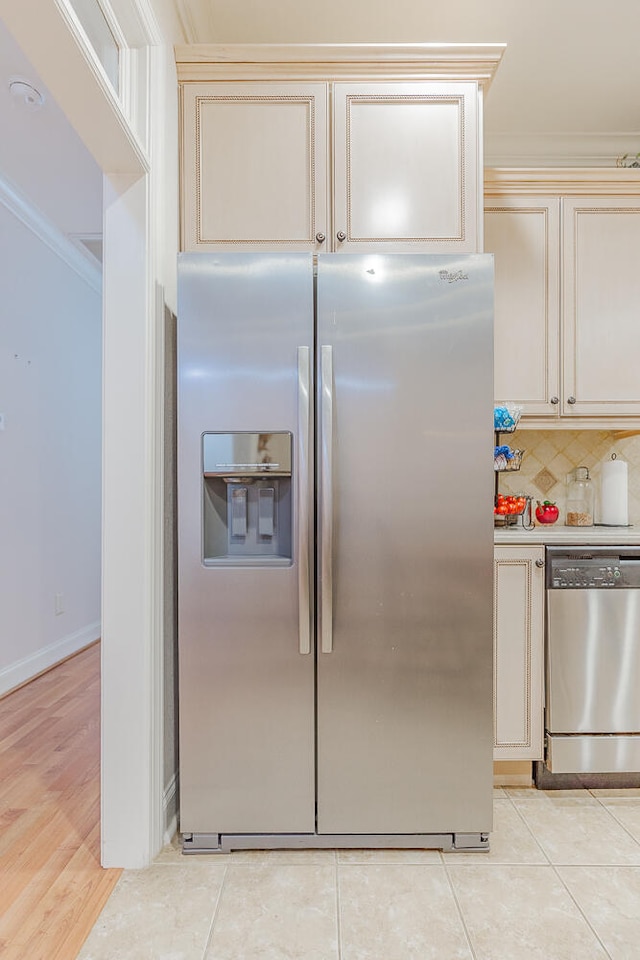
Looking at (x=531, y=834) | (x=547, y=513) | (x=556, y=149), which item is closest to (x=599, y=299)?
(x=547, y=513)

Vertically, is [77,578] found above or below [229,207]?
below

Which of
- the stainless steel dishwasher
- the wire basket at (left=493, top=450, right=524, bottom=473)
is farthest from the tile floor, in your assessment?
the wire basket at (left=493, top=450, right=524, bottom=473)

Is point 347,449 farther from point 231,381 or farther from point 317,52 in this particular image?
point 317,52

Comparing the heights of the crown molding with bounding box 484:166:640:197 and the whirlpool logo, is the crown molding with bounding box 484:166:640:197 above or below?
above

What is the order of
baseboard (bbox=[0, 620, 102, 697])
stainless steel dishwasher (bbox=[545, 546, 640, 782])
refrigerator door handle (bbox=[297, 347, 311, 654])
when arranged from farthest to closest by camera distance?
baseboard (bbox=[0, 620, 102, 697]) < stainless steel dishwasher (bbox=[545, 546, 640, 782]) < refrigerator door handle (bbox=[297, 347, 311, 654])

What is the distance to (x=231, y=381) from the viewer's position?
68.8 inches

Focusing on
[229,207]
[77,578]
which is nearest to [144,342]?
[229,207]

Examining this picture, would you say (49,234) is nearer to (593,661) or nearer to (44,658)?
(44,658)

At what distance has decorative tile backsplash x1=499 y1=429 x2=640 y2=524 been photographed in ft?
8.93

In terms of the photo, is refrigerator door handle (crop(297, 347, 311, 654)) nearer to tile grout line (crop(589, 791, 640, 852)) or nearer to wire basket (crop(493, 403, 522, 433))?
wire basket (crop(493, 403, 522, 433))

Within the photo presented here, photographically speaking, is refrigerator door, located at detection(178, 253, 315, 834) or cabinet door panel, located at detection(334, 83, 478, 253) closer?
refrigerator door, located at detection(178, 253, 315, 834)

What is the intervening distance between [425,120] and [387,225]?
0.37 m

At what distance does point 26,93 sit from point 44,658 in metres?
3.00

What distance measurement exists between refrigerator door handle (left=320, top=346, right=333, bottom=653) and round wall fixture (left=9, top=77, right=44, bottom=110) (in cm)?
173
